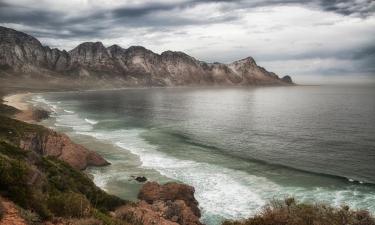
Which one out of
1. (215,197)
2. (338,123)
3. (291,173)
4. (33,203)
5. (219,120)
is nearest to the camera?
(33,203)

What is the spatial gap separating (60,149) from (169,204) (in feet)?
74.5

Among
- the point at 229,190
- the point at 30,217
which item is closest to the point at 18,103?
the point at 229,190

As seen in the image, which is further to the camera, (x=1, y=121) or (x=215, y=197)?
(x=1, y=121)

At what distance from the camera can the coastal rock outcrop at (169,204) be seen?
27955 mm

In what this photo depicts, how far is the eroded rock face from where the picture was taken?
46.4 meters

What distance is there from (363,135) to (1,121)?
62.6 metres

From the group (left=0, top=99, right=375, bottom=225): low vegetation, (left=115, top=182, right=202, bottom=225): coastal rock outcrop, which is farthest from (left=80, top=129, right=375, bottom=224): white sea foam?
Result: (left=0, top=99, right=375, bottom=225): low vegetation

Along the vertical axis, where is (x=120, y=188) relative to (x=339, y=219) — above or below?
below

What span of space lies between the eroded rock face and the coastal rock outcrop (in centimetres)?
1314

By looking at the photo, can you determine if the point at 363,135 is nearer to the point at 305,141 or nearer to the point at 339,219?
the point at 305,141

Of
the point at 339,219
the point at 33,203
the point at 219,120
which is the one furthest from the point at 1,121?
the point at 219,120

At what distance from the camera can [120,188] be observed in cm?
3944

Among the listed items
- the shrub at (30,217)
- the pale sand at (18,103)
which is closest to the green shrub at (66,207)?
the shrub at (30,217)

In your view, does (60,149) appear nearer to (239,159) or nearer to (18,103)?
(239,159)
